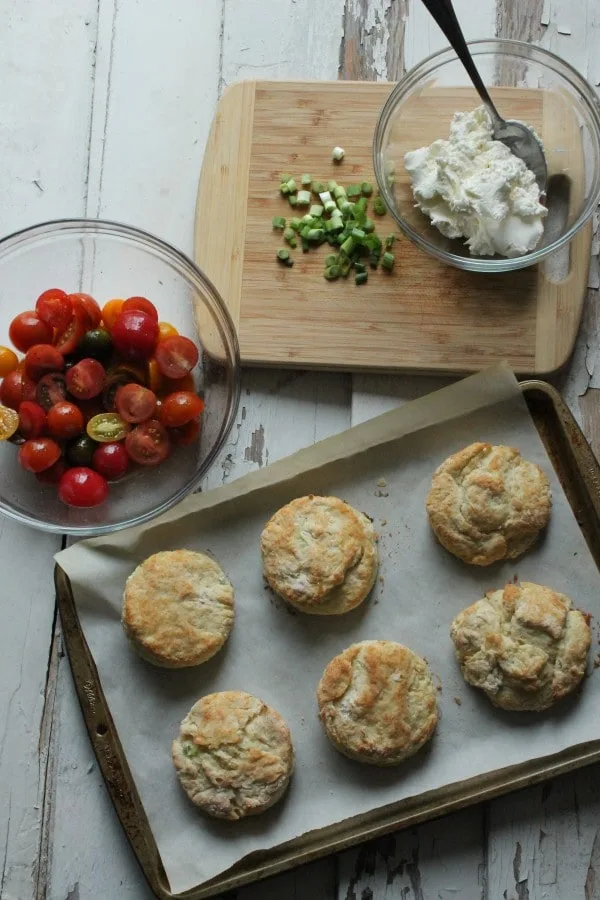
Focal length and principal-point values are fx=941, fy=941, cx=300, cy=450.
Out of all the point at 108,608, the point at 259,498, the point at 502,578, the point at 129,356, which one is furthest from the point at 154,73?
the point at 502,578

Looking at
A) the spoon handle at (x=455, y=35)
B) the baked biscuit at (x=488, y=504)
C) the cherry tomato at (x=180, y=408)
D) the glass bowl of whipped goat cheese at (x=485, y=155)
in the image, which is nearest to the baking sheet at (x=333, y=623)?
the baked biscuit at (x=488, y=504)

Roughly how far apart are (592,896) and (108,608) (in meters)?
2.09

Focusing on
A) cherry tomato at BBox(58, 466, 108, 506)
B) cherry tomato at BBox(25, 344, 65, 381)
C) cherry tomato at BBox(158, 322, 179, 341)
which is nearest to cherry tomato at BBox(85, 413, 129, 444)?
cherry tomato at BBox(58, 466, 108, 506)

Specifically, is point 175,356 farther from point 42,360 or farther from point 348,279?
point 348,279

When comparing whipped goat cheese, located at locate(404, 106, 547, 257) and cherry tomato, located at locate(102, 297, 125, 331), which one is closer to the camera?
whipped goat cheese, located at locate(404, 106, 547, 257)

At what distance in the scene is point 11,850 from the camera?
11.7 feet

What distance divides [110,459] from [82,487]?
5.7 inches

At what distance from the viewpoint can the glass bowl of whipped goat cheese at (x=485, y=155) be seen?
3.53 meters

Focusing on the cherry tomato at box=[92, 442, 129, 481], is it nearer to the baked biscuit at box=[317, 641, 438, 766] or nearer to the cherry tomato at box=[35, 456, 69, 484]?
the cherry tomato at box=[35, 456, 69, 484]

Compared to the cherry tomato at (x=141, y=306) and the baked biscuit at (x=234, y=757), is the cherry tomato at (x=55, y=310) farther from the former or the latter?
the baked biscuit at (x=234, y=757)

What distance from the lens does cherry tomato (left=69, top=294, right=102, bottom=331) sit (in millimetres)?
3544

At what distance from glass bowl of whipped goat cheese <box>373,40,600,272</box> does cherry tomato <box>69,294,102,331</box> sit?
1203 millimetres

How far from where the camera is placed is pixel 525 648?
341cm

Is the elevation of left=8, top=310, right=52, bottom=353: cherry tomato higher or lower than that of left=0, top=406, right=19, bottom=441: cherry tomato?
higher
